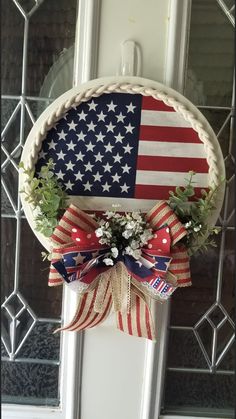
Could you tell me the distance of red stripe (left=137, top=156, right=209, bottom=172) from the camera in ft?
3.33

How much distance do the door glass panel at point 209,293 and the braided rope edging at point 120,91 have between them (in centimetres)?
9

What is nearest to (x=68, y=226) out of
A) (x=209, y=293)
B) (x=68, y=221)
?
(x=68, y=221)

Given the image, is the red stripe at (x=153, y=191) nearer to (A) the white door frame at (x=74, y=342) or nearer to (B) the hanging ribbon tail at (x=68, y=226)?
(B) the hanging ribbon tail at (x=68, y=226)

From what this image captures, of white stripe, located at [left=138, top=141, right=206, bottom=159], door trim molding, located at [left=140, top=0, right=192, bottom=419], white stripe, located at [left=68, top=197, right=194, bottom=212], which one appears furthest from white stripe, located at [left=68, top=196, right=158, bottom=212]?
door trim molding, located at [left=140, top=0, right=192, bottom=419]

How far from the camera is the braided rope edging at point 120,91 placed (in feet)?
3.23

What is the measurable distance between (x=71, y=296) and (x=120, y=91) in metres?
0.45

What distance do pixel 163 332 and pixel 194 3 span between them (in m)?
0.71

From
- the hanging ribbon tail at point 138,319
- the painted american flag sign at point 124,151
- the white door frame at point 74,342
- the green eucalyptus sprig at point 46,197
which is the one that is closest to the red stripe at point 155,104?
the painted american flag sign at point 124,151

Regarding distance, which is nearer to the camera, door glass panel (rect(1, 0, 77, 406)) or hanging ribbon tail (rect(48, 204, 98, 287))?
hanging ribbon tail (rect(48, 204, 98, 287))

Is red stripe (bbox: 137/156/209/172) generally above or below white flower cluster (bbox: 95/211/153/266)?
above

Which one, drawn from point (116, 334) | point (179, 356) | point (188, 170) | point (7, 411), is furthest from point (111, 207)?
point (7, 411)

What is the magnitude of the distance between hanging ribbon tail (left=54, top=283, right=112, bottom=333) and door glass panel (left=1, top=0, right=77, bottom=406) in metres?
0.12

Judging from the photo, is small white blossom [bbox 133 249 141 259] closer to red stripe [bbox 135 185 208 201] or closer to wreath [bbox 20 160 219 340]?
wreath [bbox 20 160 219 340]

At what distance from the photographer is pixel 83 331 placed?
3.59 ft
